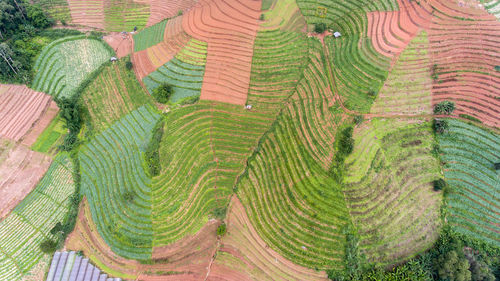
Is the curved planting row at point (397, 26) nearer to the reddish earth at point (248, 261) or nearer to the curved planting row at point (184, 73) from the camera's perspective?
the curved planting row at point (184, 73)

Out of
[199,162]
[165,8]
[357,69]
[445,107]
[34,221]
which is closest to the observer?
[445,107]

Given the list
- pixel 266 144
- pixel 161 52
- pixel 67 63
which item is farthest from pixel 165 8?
pixel 266 144

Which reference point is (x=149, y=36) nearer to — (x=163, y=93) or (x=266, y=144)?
(x=163, y=93)

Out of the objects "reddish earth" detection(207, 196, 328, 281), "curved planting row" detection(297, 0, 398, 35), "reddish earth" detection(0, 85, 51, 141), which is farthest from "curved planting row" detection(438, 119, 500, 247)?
"reddish earth" detection(0, 85, 51, 141)

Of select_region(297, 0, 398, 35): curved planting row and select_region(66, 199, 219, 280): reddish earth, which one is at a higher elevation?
select_region(297, 0, 398, 35): curved planting row

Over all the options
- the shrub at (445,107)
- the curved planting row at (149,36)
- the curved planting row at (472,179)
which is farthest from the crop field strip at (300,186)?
the curved planting row at (149,36)

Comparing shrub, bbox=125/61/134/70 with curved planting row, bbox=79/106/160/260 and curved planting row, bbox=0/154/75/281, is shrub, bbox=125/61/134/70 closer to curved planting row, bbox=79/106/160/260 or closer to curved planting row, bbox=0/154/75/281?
curved planting row, bbox=79/106/160/260
